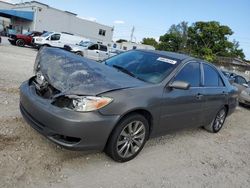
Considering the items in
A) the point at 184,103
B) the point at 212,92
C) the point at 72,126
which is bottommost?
the point at 72,126

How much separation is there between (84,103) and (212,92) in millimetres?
3153

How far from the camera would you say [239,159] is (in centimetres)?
499

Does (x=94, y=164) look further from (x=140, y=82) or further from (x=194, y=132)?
(x=194, y=132)

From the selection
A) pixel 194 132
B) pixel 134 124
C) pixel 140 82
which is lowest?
pixel 194 132

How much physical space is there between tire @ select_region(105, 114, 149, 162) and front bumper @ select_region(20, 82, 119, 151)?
0.15m

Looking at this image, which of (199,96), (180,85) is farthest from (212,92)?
(180,85)

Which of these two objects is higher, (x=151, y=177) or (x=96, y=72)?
(x=96, y=72)

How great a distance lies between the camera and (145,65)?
4672mm

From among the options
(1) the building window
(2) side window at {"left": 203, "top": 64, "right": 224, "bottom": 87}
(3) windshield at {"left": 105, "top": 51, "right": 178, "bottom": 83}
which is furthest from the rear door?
(1) the building window

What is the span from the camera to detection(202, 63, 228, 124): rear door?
539cm

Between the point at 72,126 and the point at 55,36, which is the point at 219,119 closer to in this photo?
the point at 72,126

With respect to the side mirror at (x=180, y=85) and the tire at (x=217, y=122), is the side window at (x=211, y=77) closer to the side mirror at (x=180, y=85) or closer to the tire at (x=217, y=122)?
the tire at (x=217, y=122)

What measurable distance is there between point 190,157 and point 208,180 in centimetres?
74

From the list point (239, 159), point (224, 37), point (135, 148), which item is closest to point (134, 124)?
point (135, 148)
